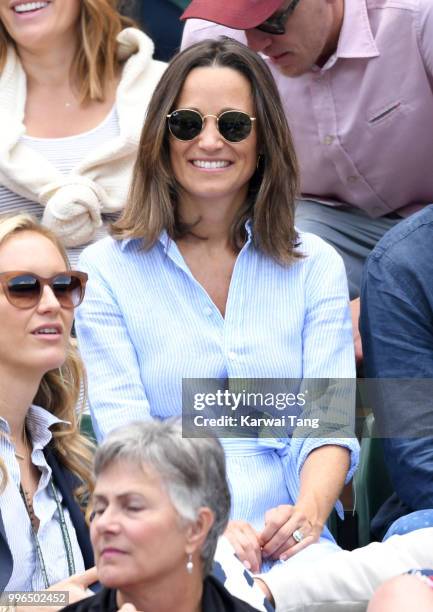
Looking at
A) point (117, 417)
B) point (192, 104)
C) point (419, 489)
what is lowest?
point (419, 489)

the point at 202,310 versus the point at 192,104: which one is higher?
the point at 192,104

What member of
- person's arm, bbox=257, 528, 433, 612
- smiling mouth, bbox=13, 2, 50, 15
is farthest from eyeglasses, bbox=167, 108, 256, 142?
person's arm, bbox=257, 528, 433, 612

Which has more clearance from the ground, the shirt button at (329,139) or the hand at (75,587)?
the shirt button at (329,139)

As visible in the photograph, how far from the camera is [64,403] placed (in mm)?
3283

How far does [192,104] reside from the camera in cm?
360

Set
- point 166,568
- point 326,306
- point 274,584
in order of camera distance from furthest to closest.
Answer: point 326,306 < point 274,584 < point 166,568

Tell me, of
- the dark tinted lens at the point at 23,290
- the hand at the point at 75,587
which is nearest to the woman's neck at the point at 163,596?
the hand at the point at 75,587

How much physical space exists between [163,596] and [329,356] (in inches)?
47.4

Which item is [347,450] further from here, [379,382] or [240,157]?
[240,157]

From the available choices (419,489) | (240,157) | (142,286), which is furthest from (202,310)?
(419,489)

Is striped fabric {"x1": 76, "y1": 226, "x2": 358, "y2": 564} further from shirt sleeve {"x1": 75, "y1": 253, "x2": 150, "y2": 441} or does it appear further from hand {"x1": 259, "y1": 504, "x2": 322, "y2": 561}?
hand {"x1": 259, "y1": 504, "x2": 322, "y2": 561}

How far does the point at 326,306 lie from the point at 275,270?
16 centimetres

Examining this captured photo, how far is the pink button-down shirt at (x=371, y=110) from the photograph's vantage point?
429 centimetres

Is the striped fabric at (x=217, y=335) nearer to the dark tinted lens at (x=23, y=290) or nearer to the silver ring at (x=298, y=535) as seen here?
the silver ring at (x=298, y=535)
